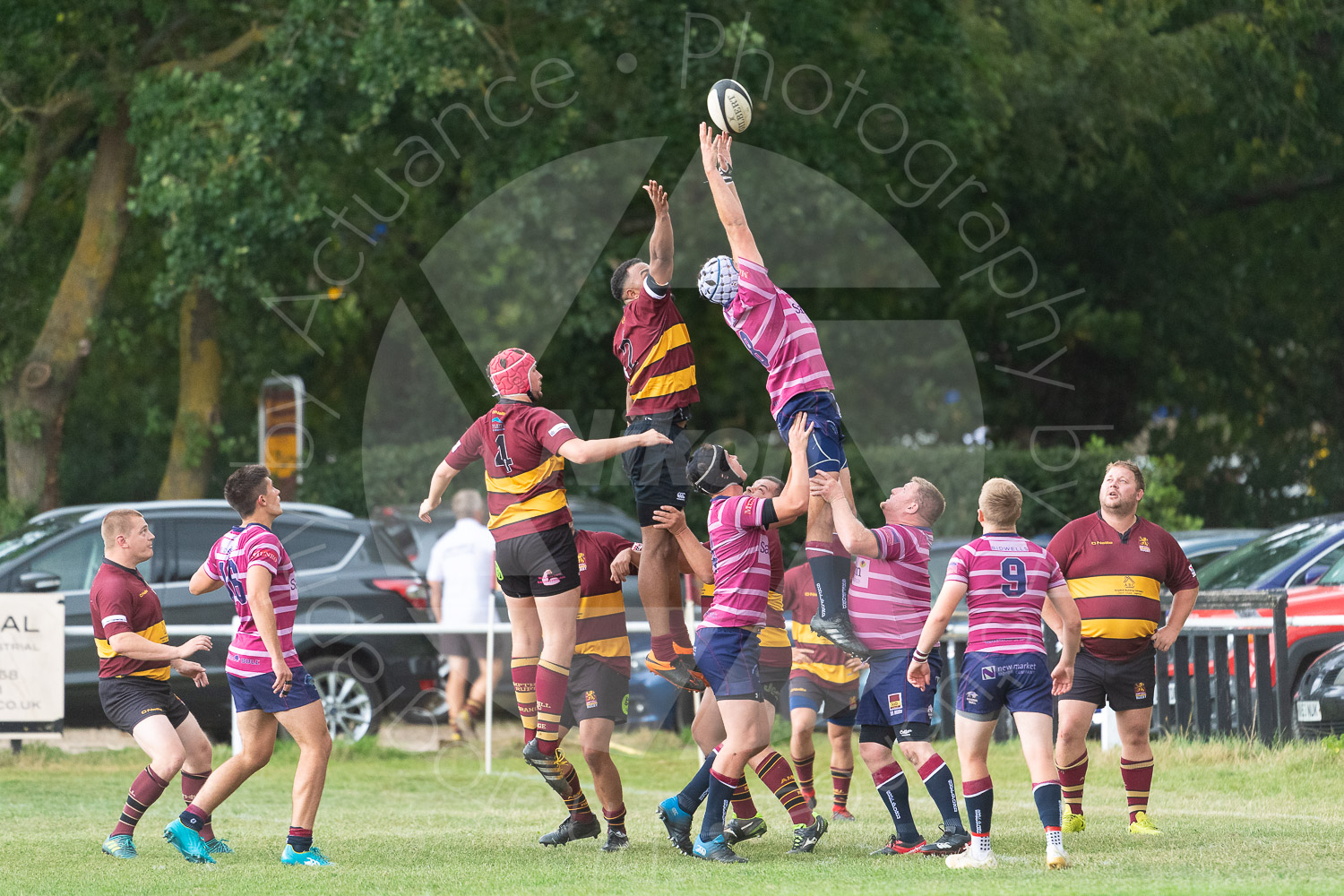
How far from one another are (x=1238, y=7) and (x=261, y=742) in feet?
64.7

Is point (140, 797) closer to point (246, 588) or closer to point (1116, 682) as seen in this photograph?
point (246, 588)

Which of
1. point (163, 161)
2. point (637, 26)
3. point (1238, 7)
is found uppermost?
point (1238, 7)

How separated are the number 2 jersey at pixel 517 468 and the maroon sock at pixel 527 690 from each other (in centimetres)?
75

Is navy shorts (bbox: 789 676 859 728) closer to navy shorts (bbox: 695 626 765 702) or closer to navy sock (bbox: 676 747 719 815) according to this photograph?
navy sock (bbox: 676 747 719 815)

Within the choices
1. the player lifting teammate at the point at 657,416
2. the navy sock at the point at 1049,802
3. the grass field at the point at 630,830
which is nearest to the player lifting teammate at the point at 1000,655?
the navy sock at the point at 1049,802

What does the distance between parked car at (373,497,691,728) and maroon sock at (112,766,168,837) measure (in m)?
4.67

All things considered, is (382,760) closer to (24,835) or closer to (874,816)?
(24,835)

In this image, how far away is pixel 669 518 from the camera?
25.2 feet

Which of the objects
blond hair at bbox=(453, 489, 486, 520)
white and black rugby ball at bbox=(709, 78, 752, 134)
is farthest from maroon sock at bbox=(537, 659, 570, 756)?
blond hair at bbox=(453, 489, 486, 520)

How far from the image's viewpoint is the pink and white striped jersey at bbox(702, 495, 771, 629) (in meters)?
7.26

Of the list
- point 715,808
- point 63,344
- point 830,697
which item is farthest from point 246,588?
point 63,344

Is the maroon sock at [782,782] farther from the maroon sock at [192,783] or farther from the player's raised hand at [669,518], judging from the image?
the maroon sock at [192,783]

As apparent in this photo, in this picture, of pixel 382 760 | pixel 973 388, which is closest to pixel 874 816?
pixel 382 760

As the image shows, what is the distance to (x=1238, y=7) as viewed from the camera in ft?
72.4
